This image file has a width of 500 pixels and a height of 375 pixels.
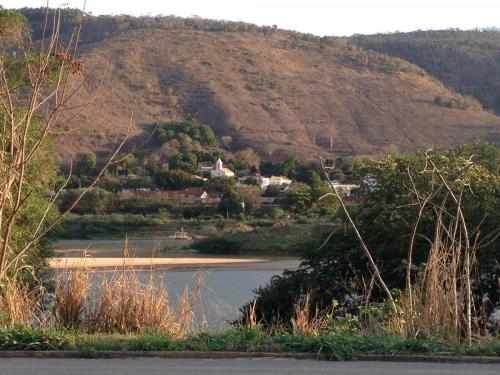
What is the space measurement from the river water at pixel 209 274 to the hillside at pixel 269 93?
2192cm

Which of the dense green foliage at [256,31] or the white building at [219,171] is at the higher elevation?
the dense green foliage at [256,31]

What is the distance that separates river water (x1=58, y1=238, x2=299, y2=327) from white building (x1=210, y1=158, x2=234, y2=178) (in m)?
16.1

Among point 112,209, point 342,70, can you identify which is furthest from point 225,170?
point 342,70

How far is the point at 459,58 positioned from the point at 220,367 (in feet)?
388

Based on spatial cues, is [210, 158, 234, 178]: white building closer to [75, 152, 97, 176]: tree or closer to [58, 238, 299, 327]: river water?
[75, 152, 97, 176]: tree

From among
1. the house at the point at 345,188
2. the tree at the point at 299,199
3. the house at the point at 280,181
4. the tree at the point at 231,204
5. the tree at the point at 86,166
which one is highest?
the house at the point at 345,188

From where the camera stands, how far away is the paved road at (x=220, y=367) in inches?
281

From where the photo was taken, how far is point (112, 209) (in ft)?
176

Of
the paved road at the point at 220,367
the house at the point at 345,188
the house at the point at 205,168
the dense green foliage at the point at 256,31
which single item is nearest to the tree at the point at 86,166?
the house at the point at 205,168

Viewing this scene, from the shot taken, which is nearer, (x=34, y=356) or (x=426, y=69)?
(x=34, y=356)

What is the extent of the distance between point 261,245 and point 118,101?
128 ft

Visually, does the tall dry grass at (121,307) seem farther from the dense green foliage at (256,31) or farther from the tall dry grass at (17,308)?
the dense green foliage at (256,31)

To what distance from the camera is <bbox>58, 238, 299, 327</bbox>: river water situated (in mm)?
12569

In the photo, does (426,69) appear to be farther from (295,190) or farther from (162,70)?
(295,190)
